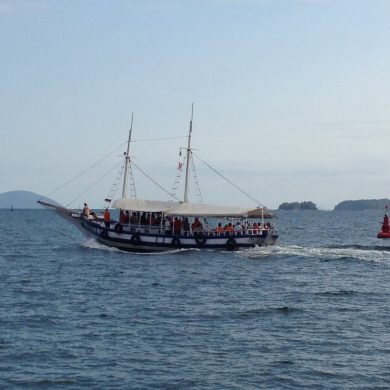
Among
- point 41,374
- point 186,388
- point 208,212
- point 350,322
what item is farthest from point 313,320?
point 208,212

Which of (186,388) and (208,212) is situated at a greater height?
(208,212)

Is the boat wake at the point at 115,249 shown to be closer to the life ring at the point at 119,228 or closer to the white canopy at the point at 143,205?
the life ring at the point at 119,228

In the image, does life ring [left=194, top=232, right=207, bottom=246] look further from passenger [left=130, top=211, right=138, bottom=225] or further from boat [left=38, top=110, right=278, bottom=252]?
passenger [left=130, top=211, right=138, bottom=225]

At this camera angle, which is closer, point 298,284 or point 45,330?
point 45,330

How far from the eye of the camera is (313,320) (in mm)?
31328

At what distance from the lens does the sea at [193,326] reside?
893 inches

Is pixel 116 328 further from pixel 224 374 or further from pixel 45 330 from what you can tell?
pixel 224 374

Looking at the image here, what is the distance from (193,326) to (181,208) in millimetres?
31392

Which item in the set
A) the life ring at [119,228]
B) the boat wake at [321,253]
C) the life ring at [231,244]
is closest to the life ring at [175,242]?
the life ring at [231,244]

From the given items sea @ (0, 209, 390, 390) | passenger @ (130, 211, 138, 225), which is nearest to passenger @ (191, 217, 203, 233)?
passenger @ (130, 211, 138, 225)

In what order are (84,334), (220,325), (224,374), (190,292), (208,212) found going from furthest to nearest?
(208,212), (190,292), (220,325), (84,334), (224,374)

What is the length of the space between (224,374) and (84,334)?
707cm

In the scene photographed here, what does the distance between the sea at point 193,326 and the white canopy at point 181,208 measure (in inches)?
295

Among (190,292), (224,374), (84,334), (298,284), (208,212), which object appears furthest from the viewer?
(208,212)
